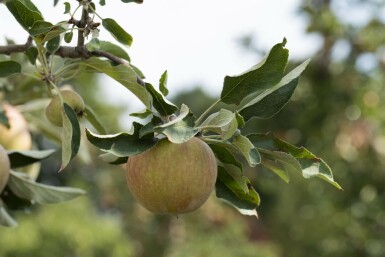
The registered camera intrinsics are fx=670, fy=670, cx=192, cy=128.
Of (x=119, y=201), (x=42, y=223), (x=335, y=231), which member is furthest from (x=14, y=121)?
(x=119, y=201)

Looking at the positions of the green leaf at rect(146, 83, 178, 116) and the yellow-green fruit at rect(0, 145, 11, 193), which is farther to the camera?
the yellow-green fruit at rect(0, 145, 11, 193)

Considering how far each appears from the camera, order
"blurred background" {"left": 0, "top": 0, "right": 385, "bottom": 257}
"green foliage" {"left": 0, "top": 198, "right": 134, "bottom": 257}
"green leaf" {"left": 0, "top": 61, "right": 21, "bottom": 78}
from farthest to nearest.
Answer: "green foliage" {"left": 0, "top": 198, "right": 134, "bottom": 257}, "blurred background" {"left": 0, "top": 0, "right": 385, "bottom": 257}, "green leaf" {"left": 0, "top": 61, "right": 21, "bottom": 78}

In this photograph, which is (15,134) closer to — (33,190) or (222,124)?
(33,190)

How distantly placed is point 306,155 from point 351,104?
3730mm

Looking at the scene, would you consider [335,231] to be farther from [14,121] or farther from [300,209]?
[14,121]

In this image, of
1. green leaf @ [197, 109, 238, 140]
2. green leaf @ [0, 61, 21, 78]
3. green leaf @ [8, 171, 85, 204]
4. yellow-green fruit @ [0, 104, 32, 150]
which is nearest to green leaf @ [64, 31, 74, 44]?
green leaf @ [0, 61, 21, 78]

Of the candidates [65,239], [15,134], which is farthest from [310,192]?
[15,134]

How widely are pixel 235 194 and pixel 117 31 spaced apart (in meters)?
0.29

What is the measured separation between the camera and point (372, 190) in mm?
4777

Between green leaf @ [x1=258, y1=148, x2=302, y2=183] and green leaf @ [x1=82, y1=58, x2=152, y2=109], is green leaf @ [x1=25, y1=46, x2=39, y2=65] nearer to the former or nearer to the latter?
green leaf @ [x1=82, y1=58, x2=152, y2=109]

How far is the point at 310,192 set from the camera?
5.91 metres

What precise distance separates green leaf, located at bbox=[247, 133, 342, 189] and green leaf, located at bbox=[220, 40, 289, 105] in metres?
0.06

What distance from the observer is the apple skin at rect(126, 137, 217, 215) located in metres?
0.88

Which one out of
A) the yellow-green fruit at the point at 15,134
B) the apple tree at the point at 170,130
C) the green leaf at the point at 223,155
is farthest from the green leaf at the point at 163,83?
the yellow-green fruit at the point at 15,134
